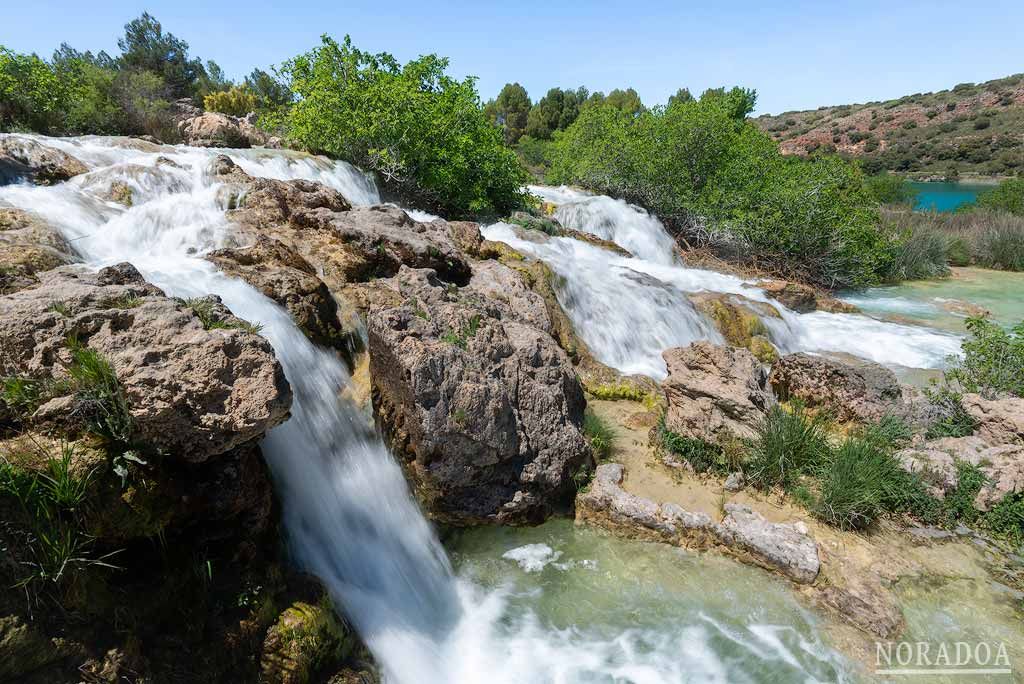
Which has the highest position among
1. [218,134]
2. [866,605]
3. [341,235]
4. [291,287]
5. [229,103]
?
[229,103]

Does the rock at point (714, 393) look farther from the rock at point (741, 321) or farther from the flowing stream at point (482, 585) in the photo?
the rock at point (741, 321)

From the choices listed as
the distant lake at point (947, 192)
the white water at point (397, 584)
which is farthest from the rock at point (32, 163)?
the distant lake at point (947, 192)

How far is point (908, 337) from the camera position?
10.6 meters

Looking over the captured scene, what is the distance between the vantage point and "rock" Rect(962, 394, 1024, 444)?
5.44m

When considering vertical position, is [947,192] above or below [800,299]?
below

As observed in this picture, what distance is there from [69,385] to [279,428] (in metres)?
1.50

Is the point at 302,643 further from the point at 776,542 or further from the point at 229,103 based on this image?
the point at 229,103

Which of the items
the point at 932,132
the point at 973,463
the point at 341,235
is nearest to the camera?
the point at 973,463

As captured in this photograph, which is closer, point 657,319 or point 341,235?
point 341,235

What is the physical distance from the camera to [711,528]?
458 centimetres

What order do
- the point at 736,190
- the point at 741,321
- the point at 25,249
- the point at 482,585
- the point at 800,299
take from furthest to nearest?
the point at 736,190
the point at 800,299
the point at 741,321
the point at 25,249
the point at 482,585

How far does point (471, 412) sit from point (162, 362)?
2.28 metres

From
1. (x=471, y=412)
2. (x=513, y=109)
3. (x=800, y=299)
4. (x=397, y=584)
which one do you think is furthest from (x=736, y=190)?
(x=513, y=109)

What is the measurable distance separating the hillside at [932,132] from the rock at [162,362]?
59806 mm
